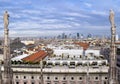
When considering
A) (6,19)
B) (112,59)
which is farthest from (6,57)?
(112,59)

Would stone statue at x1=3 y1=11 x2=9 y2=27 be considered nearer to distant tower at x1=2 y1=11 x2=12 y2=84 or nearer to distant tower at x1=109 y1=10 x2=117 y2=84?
distant tower at x1=2 y1=11 x2=12 y2=84

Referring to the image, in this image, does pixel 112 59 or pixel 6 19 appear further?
pixel 6 19

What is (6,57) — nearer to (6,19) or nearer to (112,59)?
(6,19)

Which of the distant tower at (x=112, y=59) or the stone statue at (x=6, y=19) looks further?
the stone statue at (x=6, y=19)

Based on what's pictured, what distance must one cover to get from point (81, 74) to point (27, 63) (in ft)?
22.7

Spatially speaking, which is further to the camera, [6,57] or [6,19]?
[6,19]

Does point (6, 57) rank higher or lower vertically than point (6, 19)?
lower

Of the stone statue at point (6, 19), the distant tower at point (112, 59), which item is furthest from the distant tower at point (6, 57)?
the distant tower at point (112, 59)

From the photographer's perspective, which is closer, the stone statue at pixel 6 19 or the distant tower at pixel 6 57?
the distant tower at pixel 6 57

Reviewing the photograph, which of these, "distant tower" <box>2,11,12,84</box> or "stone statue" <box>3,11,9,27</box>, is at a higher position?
"stone statue" <box>3,11,9,27</box>

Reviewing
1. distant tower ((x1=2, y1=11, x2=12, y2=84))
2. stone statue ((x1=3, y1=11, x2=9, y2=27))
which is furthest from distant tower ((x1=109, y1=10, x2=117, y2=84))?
stone statue ((x1=3, y1=11, x2=9, y2=27))

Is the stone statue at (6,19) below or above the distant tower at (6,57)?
above

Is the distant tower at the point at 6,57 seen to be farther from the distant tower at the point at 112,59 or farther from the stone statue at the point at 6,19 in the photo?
the distant tower at the point at 112,59

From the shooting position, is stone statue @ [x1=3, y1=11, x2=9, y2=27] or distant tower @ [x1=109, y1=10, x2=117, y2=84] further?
stone statue @ [x1=3, y1=11, x2=9, y2=27]
